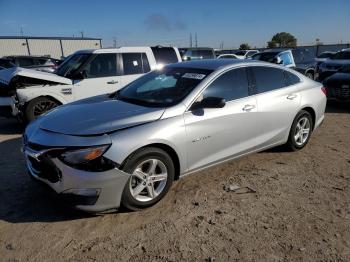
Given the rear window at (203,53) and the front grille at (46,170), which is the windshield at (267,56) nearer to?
the rear window at (203,53)

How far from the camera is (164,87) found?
470 cm

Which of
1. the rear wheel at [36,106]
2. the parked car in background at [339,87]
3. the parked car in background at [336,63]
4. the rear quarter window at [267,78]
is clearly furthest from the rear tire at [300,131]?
the parked car in background at [336,63]

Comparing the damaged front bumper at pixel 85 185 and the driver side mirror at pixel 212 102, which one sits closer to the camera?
the damaged front bumper at pixel 85 185

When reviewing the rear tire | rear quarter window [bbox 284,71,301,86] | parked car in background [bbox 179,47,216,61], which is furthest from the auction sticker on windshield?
parked car in background [bbox 179,47,216,61]

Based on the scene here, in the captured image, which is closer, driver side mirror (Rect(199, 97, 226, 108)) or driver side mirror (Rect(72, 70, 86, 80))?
driver side mirror (Rect(199, 97, 226, 108))

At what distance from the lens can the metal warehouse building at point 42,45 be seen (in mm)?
43312

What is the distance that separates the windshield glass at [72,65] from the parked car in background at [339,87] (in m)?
6.97

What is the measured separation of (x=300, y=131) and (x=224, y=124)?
203 cm

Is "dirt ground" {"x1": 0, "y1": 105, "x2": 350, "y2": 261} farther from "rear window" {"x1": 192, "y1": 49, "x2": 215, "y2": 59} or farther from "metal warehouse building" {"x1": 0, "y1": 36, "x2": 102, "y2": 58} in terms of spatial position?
"metal warehouse building" {"x1": 0, "y1": 36, "x2": 102, "y2": 58}

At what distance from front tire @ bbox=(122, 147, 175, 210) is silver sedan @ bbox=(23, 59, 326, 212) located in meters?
0.01

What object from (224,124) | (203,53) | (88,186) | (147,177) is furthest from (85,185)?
(203,53)

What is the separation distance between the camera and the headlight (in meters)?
3.38

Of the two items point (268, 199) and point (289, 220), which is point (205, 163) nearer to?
point (268, 199)

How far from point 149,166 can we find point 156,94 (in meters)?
1.18
